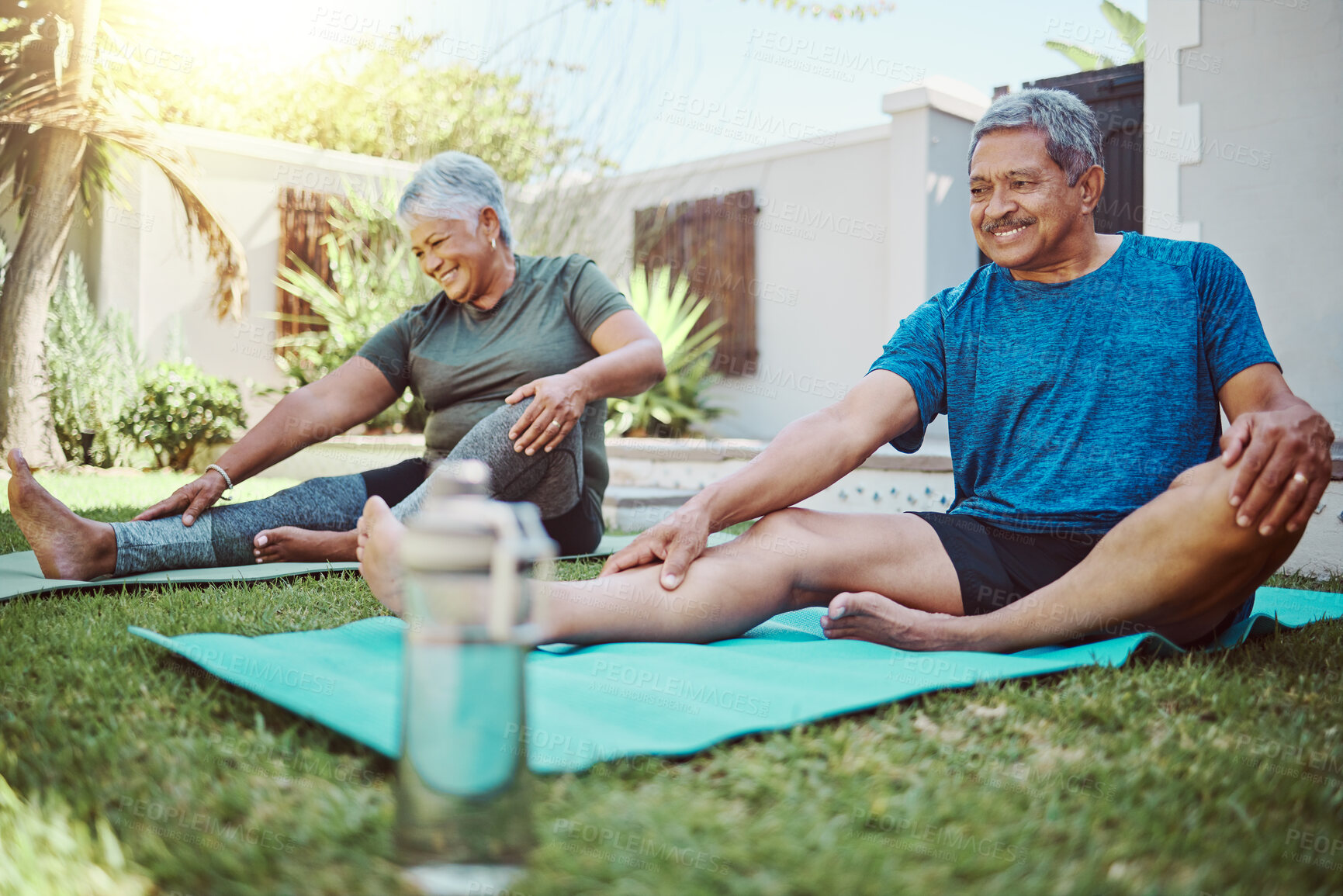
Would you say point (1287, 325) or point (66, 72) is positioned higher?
point (66, 72)

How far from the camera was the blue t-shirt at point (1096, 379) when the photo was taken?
2045mm

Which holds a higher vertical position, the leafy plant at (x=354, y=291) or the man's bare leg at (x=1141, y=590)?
the leafy plant at (x=354, y=291)

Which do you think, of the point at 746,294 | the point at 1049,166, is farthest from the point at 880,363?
the point at 746,294

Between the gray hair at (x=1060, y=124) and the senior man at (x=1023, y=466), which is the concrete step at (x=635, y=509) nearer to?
the senior man at (x=1023, y=466)

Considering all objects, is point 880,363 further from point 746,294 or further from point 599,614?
point 746,294

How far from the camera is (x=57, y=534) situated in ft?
8.59

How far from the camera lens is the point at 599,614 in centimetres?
197

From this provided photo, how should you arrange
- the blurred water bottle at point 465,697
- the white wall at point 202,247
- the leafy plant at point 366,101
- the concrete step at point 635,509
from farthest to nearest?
1. the leafy plant at point 366,101
2. the white wall at point 202,247
3. the concrete step at point 635,509
4. the blurred water bottle at point 465,697

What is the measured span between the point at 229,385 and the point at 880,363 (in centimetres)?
677

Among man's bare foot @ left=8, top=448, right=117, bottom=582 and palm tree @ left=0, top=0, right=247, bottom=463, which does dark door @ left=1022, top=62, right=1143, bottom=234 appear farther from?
palm tree @ left=0, top=0, right=247, bottom=463

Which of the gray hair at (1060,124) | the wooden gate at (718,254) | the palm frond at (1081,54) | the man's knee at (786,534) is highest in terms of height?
the palm frond at (1081,54)

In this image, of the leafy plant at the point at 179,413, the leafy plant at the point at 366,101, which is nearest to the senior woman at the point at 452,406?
the leafy plant at the point at 179,413

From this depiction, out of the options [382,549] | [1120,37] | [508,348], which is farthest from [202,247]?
[1120,37]

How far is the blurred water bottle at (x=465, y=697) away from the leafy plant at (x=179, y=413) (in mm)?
7217
